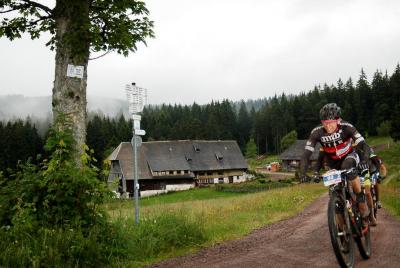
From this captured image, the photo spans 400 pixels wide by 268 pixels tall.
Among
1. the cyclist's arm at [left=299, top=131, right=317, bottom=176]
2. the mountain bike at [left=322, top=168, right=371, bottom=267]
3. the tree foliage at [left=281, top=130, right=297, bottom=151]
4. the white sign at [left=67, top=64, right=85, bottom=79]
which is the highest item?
the tree foliage at [left=281, top=130, right=297, bottom=151]

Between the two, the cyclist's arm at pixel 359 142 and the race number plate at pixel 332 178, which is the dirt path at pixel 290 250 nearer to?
the race number plate at pixel 332 178

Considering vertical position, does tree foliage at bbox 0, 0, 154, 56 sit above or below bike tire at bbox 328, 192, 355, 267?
above

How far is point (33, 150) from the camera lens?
3167 inches

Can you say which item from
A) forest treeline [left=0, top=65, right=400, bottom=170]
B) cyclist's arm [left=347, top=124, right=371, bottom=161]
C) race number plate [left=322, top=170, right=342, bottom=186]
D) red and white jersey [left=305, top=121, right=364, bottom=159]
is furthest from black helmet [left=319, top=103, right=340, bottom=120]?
forest treeline [left=0, top=65, right=400, bottom=170]

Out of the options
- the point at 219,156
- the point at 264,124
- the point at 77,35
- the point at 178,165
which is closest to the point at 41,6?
the point at 77,35

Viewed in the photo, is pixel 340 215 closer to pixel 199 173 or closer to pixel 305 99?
pixel 199 173

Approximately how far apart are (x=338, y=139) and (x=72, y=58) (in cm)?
498

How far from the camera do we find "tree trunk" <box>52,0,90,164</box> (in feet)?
24.5

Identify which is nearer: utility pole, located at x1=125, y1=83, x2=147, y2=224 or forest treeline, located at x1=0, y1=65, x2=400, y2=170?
utility pole, located at x1=125, y1=83, x2=147, y2=224

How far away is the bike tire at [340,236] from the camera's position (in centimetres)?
538

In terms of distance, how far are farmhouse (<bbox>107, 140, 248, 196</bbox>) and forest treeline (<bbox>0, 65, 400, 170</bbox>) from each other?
556 inches

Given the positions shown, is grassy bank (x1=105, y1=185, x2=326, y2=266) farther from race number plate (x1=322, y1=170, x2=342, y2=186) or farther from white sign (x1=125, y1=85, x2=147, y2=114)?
race number plate (x1=322, y1=170, x2=342, y2=186)

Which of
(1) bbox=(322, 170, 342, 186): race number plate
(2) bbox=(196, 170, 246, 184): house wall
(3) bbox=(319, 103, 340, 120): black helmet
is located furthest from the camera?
(2) bbox=(196, 170, 246, 184): house wall

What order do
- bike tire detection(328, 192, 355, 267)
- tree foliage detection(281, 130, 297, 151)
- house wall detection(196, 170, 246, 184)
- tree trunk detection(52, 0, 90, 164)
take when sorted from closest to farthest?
bike tire detection(328, 192, 355, 267), tree trunk detection(52, 0, 90, 164), house wall detection(196, 170, 246, 184), tree foliage detection(281, 130, 297, 151)
